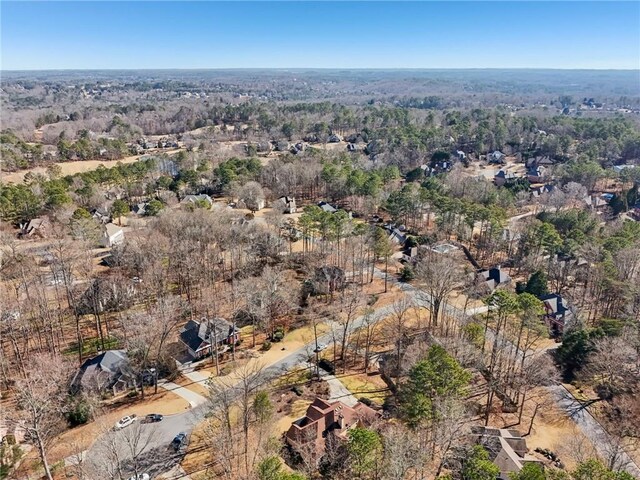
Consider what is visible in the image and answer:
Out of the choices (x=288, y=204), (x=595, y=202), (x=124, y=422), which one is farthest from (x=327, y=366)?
(x=595, y=202)

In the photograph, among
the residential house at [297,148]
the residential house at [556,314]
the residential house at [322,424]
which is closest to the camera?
the residential house at [322,424]

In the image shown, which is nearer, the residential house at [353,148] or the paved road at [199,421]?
the paved road at [199,421]

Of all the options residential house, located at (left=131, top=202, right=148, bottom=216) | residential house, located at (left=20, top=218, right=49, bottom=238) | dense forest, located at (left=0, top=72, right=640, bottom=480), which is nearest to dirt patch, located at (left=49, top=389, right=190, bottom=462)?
dense forest, located at (left=0, top=72, right=640, bottom=480)

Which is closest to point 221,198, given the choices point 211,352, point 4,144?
point 211,352

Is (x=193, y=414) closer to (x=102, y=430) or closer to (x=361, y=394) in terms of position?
(x=102, y=430)

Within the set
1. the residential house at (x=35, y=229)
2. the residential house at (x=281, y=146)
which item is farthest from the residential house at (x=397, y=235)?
the residential house at (x=281, y=146)

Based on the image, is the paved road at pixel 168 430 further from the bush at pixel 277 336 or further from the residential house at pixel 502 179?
the residential house at pixel 502 179
